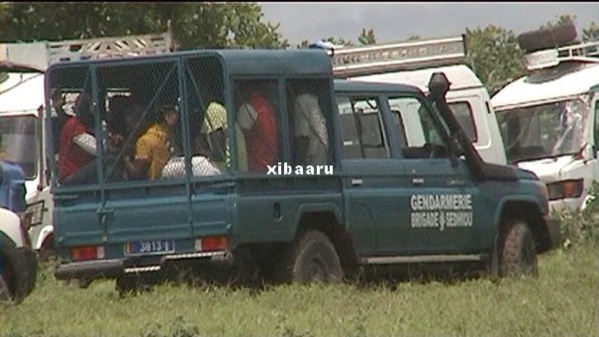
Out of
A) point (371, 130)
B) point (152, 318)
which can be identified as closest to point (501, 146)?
point (371, 130)

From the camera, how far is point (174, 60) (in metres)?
14.0

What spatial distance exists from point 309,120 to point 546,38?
8.70 meters

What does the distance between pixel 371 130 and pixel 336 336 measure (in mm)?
4415

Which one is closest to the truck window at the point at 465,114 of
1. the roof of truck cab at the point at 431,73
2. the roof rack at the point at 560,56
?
the roof of truck cab at the point at 431,73

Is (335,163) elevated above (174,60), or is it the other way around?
(174,60)

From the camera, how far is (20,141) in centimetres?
1944

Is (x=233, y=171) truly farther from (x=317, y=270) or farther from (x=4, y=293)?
(x=4, y=293)

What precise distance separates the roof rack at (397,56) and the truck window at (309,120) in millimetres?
6646

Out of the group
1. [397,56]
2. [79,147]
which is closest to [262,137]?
[79,147]

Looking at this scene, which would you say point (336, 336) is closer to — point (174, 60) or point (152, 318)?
point (152, 318)

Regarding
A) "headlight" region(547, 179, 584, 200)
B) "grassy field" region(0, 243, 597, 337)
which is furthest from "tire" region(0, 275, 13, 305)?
"headlight" region(547, 179, 584, 200)

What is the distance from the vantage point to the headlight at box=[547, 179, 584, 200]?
2047cm

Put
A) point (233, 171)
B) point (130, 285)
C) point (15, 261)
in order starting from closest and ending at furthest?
point (233, 171) < point (15, 261) < point (130, 285)

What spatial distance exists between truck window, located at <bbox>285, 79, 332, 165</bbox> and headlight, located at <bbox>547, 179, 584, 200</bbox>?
6709mm
